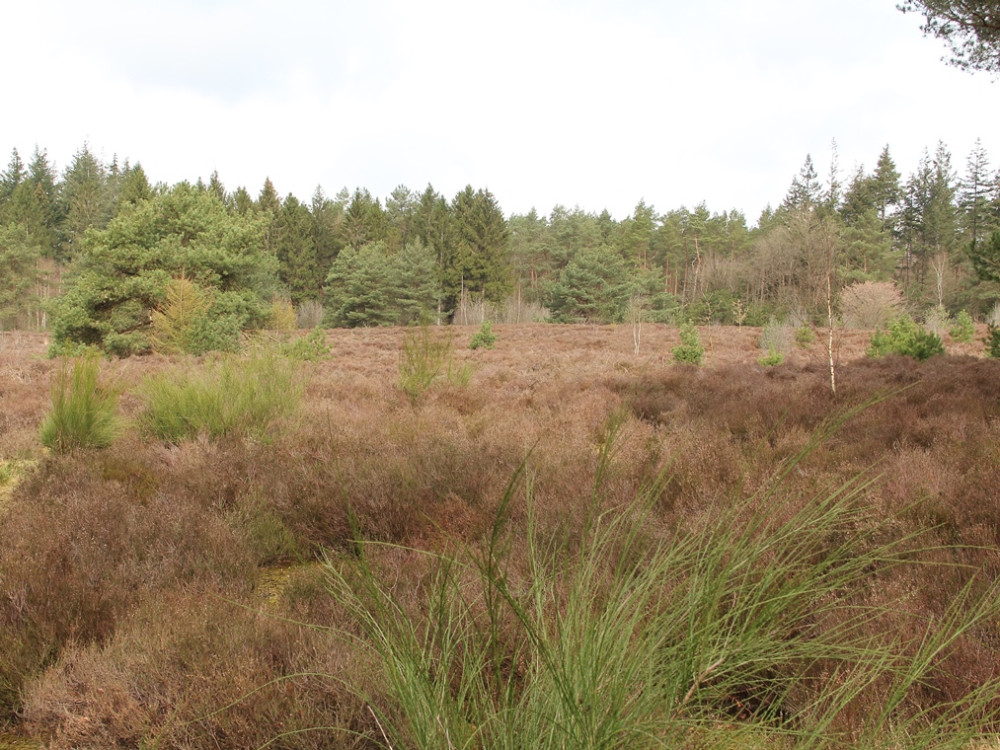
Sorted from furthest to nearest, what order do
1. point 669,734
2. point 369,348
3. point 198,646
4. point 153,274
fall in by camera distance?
point 369,348 → point 153,274 → point 198,646 → point 669,734

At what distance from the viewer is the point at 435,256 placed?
52.3m

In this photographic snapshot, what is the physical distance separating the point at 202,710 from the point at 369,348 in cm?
2258

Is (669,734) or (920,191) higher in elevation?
(920,191)

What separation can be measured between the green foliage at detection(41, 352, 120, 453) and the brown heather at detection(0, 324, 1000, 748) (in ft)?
0.87

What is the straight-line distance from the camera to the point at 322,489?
12.2 feet

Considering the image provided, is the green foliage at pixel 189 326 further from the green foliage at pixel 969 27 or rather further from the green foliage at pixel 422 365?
the green foliage at pixel 969 27

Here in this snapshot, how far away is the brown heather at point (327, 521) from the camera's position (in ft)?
5.61

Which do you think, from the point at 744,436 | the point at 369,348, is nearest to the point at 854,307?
the point at 369,348

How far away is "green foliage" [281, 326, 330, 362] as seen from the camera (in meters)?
11.7

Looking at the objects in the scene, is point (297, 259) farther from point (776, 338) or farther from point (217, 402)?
point (217, 402)

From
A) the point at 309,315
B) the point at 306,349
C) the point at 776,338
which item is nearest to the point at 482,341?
the point at 306,349

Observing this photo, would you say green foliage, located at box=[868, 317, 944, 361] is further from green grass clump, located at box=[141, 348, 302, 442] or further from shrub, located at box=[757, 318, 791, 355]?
green grass clump, located at box=[141, 348, 302, 442]

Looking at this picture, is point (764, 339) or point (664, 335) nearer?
point (764, 339)

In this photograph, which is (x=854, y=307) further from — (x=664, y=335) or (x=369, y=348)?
(x=369, y=348)
